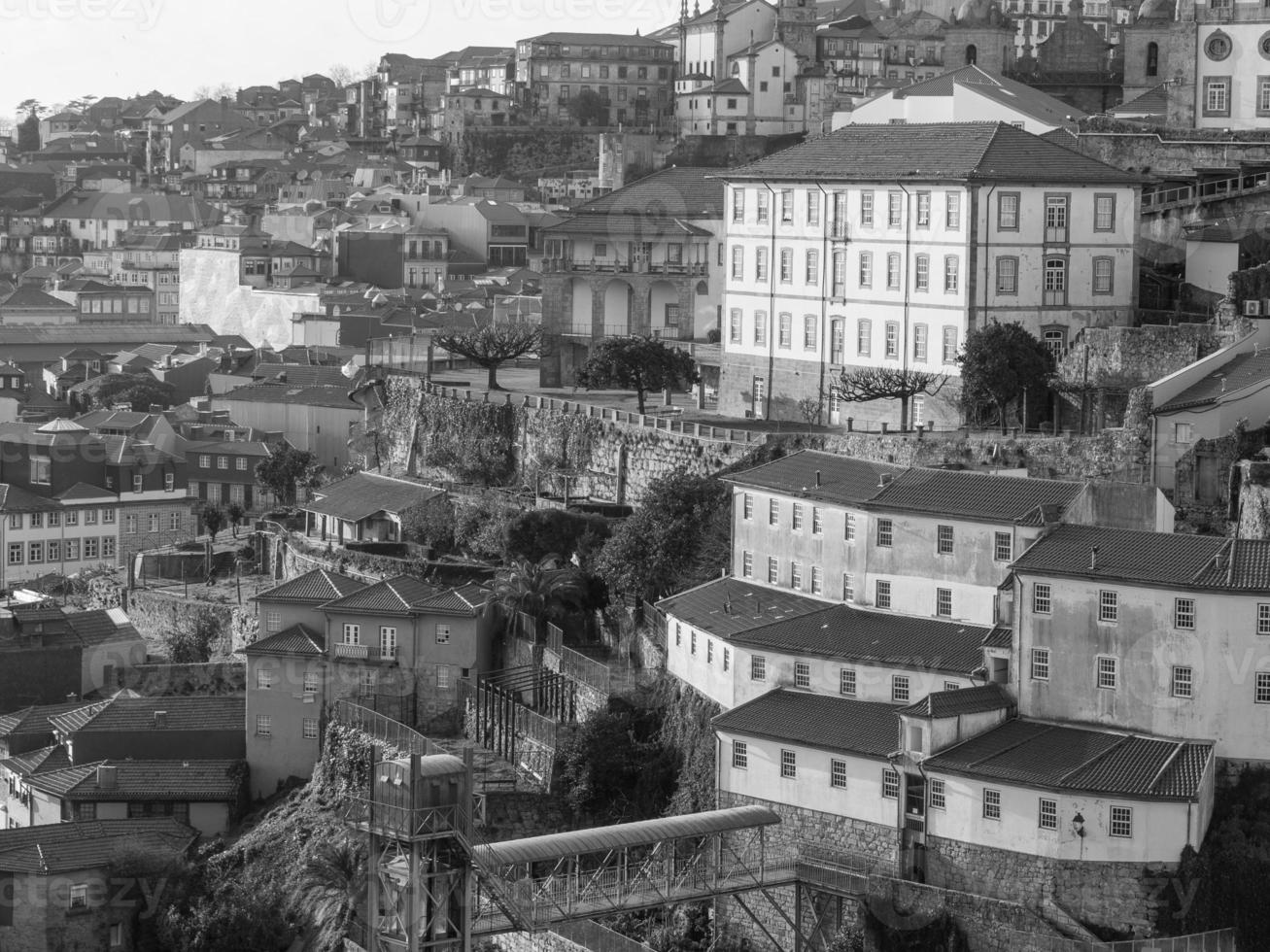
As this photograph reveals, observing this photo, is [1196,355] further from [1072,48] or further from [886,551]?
[1072,48]

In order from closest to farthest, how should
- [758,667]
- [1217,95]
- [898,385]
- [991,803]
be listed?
[991,803] < [758,667] < [898,385] < [1217,95]

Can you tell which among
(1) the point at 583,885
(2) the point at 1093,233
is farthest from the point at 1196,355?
(1) the point at 583,885

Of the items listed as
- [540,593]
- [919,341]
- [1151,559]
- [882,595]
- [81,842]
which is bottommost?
[81,842]

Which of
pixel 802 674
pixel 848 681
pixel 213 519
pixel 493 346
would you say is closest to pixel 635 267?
pixel 493 346

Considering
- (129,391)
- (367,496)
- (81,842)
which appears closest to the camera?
(81,842)

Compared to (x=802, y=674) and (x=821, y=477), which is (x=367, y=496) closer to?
(x=821, y=477)

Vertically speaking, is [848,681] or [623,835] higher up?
[848,681]

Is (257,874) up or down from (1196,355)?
down
